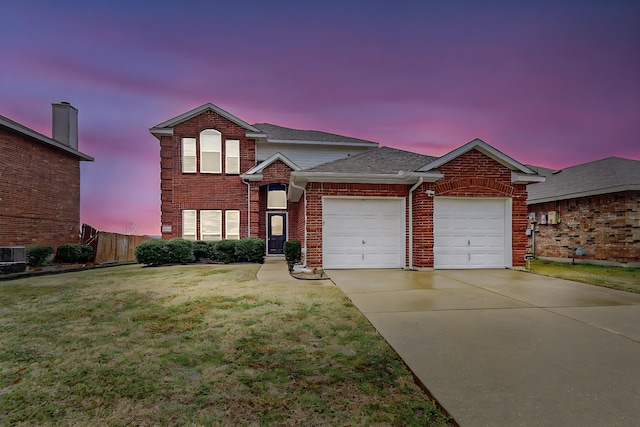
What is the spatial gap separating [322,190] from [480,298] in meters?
5.58

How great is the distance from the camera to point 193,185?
619 inches

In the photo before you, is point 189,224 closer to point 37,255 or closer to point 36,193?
point 37,255

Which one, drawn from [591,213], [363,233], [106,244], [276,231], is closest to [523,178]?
[363,233]

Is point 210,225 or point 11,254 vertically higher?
point 210,225

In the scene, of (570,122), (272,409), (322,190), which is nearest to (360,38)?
(322,190)

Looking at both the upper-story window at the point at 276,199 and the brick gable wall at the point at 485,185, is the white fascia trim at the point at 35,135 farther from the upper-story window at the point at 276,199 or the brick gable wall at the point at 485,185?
the brick gable wall at the point at 485,185

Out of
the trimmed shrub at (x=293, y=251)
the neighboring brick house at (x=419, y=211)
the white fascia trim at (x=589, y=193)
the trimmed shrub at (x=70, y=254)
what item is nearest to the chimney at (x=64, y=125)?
the trimmed shrub at (x=70, y=254)

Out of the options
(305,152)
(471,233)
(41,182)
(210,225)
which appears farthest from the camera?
(305,152)

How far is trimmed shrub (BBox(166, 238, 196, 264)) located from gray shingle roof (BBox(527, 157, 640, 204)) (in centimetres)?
1682

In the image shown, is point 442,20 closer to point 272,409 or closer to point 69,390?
point 272,409

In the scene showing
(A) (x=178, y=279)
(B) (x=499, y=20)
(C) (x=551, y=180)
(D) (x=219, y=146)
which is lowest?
(A) (x=178, y=279)

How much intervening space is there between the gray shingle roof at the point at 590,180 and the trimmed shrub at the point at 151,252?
17721 millimetres

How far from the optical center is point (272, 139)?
1831 cm

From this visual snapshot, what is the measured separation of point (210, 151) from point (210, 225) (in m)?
3.99
